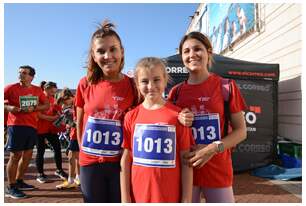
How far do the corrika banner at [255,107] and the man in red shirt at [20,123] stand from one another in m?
3.58

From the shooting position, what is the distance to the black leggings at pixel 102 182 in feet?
6.79

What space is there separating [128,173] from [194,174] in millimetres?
444

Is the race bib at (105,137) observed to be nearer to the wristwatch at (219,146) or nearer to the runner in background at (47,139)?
the wristwatch at (219,146)

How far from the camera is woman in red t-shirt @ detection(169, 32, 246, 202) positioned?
193 centimetres

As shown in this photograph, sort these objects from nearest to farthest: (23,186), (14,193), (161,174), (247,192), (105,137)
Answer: (161,174) → (105,137) → (14,193) → (247,192) → (23,186)

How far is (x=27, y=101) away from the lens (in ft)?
15.4

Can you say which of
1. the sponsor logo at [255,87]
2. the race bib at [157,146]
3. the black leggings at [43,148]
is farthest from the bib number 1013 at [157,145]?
the sponsor logo at [255,87]

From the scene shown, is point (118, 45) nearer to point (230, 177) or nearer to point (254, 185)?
point (230, 177)

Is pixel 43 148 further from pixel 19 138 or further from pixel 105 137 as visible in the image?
pixel 105 137

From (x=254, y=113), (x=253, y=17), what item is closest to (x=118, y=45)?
(x=254, y=113)

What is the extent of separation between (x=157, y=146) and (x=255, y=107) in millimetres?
4944

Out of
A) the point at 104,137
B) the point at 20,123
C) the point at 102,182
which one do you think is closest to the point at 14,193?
the point at 20,123

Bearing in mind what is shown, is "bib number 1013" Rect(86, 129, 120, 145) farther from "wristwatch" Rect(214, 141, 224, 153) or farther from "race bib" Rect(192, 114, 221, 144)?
"wristwatch" Rect(214, 141, 224, 153)

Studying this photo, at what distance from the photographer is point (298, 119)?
6.43 m
